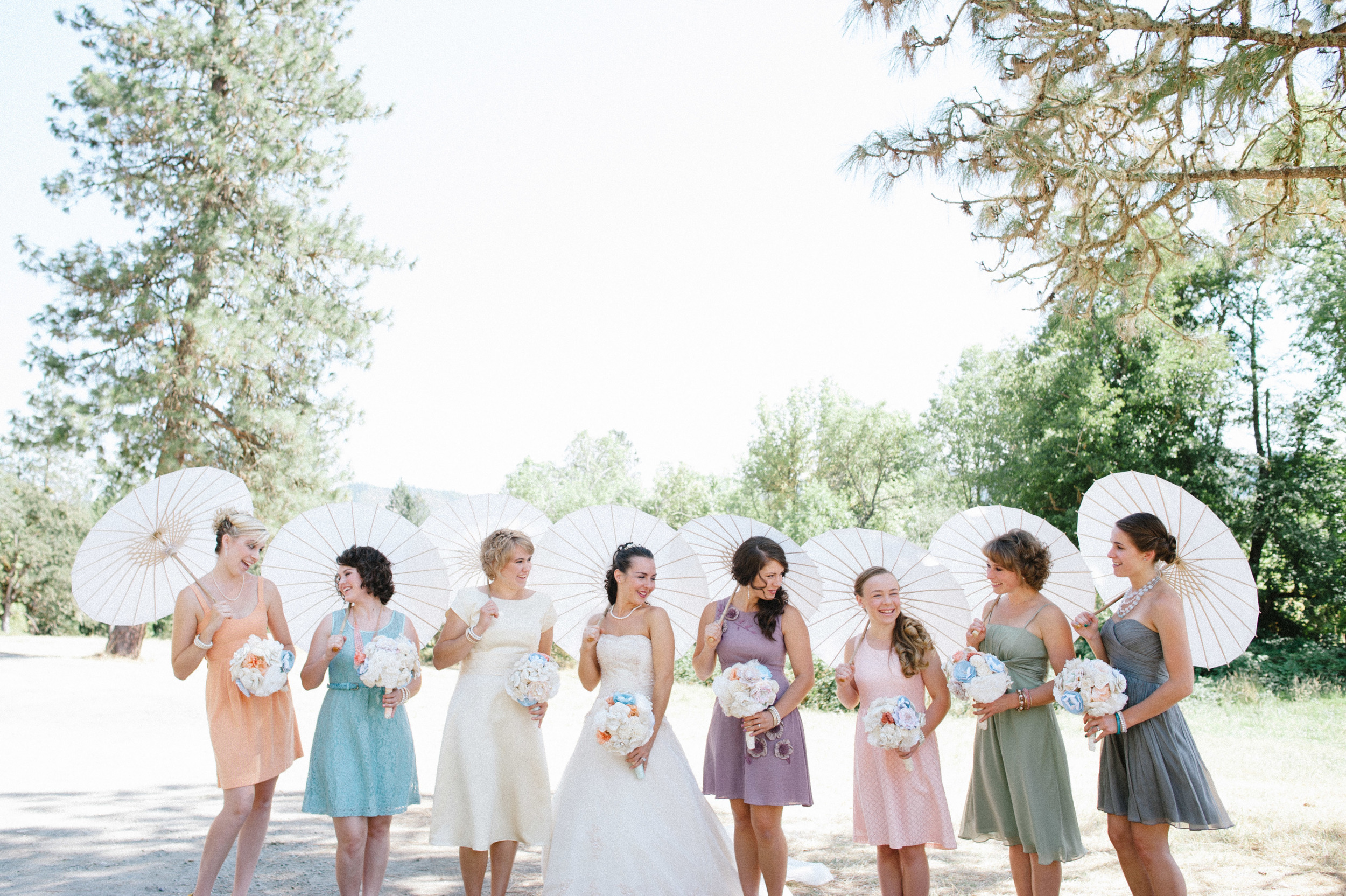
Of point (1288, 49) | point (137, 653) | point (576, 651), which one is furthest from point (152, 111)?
point (1288, 49)

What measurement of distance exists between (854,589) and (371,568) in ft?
8.66

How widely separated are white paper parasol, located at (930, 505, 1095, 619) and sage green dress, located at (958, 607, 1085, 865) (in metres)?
0.61

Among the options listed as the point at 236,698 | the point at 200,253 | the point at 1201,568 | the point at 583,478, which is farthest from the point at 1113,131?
the point at 583,478

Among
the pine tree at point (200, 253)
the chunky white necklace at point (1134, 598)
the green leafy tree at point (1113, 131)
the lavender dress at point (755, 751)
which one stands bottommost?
the lavender dress at point (755, 751)

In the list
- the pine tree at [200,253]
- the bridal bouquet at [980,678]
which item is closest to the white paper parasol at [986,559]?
the bridal bouquet at [980,678]

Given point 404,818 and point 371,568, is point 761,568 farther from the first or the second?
point 404,818

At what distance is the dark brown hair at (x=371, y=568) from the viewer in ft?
16.0

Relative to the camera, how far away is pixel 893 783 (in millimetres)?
4652

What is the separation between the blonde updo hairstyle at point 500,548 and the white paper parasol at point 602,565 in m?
0.33

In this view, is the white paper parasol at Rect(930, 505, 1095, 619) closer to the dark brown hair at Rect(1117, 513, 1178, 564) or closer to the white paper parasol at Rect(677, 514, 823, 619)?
the dark brown hair at Rect(1117, 513, 1178, 564)

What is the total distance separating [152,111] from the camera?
19.8 m

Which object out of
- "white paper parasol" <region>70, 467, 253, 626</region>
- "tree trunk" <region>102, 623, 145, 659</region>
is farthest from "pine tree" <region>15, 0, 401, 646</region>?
"white paper parasol" <region>70, 467, 253, 626</region>

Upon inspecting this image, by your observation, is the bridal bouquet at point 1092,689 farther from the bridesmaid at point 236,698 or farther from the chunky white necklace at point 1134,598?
the bridesmaid at point 236,698

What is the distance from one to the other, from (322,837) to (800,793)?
154 inches
